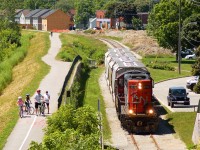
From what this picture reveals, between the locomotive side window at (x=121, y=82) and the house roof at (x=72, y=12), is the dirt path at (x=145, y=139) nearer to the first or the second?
the locomotive side window at (x=121, y=82)

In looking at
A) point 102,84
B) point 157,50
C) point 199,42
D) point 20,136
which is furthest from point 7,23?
point 20,136

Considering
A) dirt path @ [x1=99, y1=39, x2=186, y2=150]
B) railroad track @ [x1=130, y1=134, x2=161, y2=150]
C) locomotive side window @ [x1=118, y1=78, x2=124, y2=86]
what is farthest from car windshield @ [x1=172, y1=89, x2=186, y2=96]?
railroad track @ [x1=130, y1=134, x2=161, y2=150]

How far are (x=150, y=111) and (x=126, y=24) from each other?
11175 cm

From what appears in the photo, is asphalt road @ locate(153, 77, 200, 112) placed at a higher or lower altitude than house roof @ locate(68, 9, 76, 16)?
lower

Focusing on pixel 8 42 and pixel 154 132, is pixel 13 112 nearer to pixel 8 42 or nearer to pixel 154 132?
pixel 154 132

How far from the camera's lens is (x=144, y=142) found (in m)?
30.4

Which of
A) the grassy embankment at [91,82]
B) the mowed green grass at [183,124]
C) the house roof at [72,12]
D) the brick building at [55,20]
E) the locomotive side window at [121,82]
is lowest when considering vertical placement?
the mowed green grass at [183,124]

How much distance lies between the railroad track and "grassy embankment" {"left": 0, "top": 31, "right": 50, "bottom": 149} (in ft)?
23.5

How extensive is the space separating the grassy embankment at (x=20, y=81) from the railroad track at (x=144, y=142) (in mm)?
7171

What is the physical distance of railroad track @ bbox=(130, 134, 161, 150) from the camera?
96.2ft

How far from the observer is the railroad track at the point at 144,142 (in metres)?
29.3

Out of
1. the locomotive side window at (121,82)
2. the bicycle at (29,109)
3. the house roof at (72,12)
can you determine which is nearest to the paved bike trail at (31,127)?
the bicycle at (29,109)

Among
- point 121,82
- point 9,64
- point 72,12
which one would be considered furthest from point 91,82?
point 72,12

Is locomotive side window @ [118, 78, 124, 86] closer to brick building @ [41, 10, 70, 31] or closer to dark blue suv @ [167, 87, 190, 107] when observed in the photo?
dark blue suv @ [167, 87, 190, 107]
